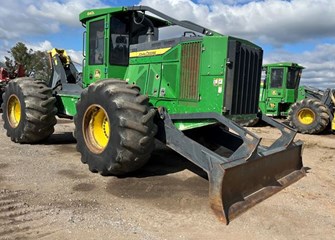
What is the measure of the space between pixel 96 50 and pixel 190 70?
8.40ft

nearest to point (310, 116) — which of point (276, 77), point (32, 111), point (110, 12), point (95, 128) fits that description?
point (276, 77)

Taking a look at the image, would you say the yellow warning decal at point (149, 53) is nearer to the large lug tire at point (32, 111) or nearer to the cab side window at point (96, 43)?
the cab side window at point (96, 43)

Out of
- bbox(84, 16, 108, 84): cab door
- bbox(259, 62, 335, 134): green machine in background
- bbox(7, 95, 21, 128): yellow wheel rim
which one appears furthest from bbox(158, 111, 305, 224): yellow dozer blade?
bbox(259, 62, 335, 134): green machine in background

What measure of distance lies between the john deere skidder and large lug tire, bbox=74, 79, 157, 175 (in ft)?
0.05

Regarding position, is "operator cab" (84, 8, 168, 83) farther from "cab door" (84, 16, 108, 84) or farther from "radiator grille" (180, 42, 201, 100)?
"radiator grille" (180, 42, 201, 100)

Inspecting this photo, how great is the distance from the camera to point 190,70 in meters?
6.23

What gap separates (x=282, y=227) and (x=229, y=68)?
2592 mm

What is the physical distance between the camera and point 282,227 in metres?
4.32

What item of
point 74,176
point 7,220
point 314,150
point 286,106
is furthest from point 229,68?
point 286,106

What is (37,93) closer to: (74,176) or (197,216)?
(74,176)

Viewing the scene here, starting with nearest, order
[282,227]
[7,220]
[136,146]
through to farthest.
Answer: [7,220]
[282,227]
[136,146]

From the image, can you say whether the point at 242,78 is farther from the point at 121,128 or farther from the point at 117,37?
the point at 117,37

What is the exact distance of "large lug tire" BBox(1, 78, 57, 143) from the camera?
7.78m

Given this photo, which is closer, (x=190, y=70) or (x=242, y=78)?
(x=242, y=78)
